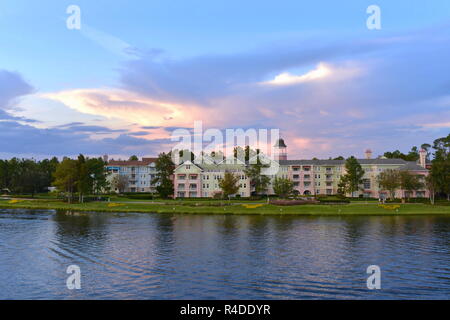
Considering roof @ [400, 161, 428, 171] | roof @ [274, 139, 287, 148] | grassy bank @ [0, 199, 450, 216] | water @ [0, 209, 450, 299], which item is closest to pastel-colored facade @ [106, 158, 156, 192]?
roof @ [274, 139, 287, 148]

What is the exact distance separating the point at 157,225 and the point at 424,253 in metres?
34.1

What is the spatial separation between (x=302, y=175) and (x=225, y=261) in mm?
93369

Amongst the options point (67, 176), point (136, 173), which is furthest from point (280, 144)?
point (67, 176)

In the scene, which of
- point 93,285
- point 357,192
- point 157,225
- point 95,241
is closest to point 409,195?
point 357,192

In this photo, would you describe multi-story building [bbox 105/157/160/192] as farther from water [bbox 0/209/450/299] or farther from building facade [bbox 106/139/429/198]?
water [bbox 0/209/450/299]

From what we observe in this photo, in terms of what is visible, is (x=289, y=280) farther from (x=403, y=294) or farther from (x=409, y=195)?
(x=409, y=195)

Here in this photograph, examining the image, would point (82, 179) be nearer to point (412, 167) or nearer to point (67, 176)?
point (67, 176)

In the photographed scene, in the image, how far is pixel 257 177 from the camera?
111625 mm

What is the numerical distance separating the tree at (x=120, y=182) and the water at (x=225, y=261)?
8931 cm

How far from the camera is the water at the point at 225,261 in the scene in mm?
23406

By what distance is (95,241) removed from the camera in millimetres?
40500

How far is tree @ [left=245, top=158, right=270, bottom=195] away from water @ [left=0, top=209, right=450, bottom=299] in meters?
58.9

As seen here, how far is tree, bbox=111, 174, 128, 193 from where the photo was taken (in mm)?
140450

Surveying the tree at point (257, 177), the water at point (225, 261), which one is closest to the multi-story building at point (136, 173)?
the tree at point (257, 177)
